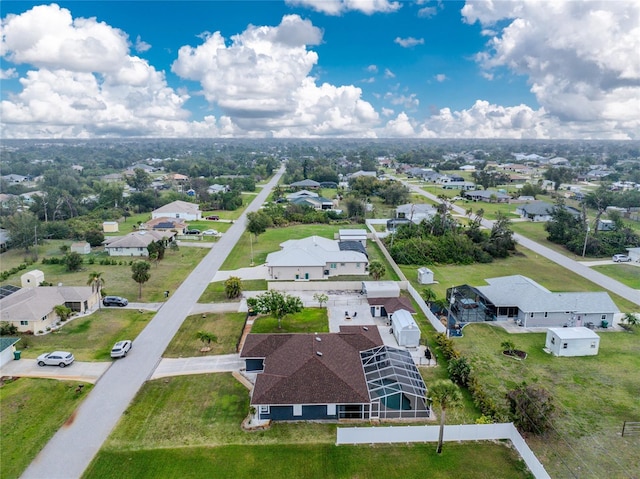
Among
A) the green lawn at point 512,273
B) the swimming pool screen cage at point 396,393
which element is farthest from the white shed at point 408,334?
the green lawn at point 512,273

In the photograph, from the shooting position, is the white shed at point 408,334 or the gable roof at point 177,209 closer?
the white shed at point 408,334

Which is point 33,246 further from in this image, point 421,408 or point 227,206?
point 421,408

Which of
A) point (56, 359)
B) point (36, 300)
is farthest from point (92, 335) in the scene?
point (36, 300)

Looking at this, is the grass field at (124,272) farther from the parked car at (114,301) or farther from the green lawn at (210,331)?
the green lawn at (210,331)

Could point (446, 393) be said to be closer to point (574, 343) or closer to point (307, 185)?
point (574, 343)

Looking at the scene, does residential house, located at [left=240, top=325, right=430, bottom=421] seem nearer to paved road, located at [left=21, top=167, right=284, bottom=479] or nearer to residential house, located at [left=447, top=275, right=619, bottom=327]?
paved road, located at [left=21, top=167, right=284, bottom=479]

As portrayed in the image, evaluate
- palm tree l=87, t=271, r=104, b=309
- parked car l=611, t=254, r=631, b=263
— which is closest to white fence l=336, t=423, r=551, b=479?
palm tree l=87, t=271, r=104, b=309
